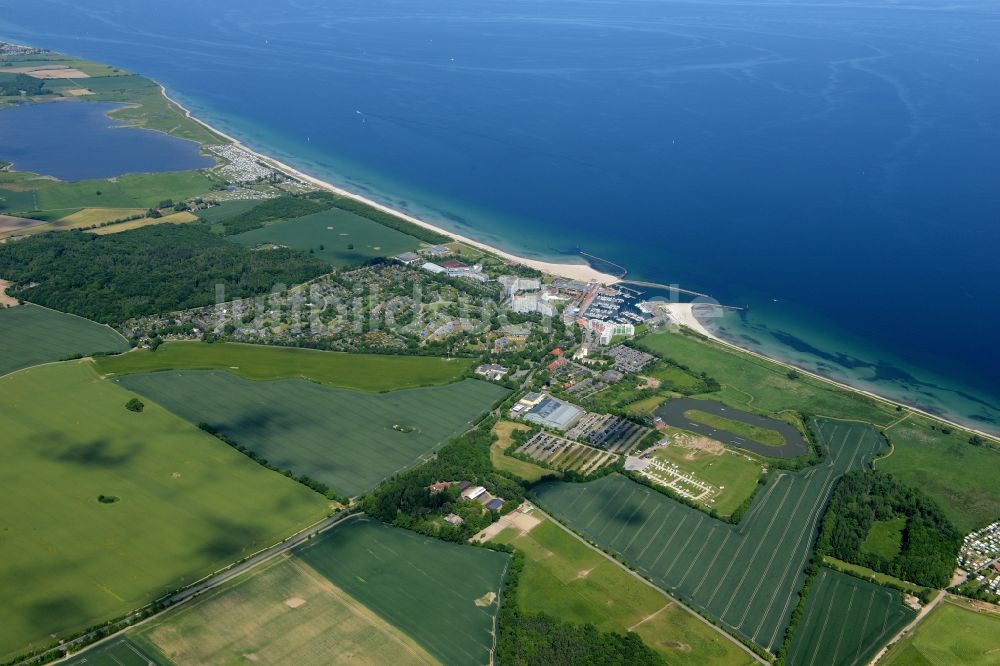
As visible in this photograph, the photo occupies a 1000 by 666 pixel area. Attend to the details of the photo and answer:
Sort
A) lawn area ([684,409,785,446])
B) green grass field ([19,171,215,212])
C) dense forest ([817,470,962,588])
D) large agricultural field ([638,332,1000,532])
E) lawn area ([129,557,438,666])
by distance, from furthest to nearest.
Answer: green grass field ([19,171,215,212]) < lawn area ([684,409,785,446]) < large agricultural field ([638,332,1000,532]) < dense forest ([817,470,962,588]) < lawn area ([129,557,438,666])

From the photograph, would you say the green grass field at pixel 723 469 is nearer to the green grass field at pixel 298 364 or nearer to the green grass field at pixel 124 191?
the green grass field at pixel 298 364

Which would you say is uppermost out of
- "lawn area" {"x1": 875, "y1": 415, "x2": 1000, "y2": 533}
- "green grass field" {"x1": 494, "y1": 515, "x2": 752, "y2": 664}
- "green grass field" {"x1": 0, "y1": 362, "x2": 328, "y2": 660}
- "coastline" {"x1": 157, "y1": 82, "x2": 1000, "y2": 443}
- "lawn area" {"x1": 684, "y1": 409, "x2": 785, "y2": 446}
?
"coastline" {"x1": 157, "y1": 82, "x2": 1000, "y2": 443}

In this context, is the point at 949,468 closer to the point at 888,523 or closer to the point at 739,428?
the point at 888,523

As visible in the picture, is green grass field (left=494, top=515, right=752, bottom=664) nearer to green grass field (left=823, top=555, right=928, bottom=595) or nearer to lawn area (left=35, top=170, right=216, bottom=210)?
green grass field (left=823, top=555, right=928, bottom=595)

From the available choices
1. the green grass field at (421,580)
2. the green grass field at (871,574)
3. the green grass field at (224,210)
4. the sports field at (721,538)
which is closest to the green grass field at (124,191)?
the green grass field at (224,210)

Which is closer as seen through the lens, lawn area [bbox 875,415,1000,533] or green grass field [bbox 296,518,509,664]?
green grass field [bbox 296,518,509,664]

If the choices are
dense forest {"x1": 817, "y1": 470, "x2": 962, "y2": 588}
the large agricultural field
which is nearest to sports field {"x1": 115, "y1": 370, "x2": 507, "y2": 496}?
the large agricultural field

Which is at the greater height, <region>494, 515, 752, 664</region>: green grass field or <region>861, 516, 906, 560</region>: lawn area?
<region>861, 516, 906, 560</region>: lawn area
